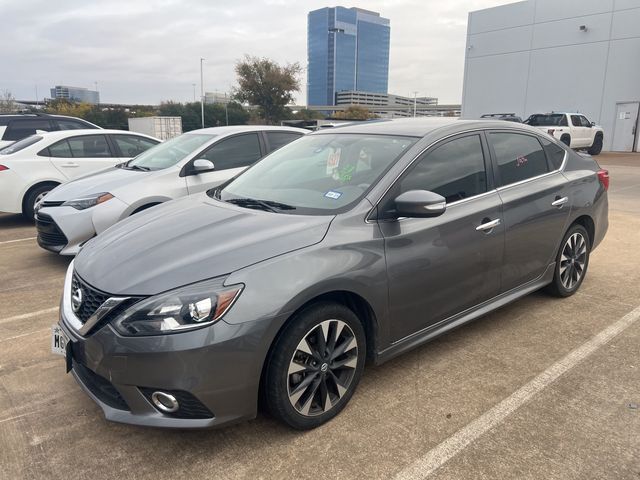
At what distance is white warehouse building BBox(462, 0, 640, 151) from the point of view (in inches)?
1032

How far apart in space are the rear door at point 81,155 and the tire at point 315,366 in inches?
257

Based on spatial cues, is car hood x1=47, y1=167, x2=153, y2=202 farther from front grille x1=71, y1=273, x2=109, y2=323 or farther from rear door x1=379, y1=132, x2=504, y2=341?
rear door x1=379, y1=132, x2=504, y2=341

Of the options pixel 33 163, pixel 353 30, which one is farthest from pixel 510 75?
pixel 353 30

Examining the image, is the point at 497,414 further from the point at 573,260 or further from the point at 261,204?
the point at 573,260

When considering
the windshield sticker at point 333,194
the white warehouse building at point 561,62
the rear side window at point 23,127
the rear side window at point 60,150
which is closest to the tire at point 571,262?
the windshield sticker at point 333,194

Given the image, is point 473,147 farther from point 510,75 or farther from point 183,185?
point 510,75

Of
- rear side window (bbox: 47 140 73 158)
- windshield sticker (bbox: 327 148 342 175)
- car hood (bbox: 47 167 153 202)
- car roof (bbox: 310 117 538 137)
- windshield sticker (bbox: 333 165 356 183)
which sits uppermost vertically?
car roof (bbox: 310 117 538 137)

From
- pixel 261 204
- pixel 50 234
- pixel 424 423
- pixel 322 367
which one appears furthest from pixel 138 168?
pixel 424 423

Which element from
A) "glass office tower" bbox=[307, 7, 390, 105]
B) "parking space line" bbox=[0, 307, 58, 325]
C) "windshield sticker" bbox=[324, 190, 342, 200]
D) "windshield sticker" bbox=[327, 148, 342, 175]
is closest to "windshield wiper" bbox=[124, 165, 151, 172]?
"parking space line" bbox=[0, 307, 58, 325]

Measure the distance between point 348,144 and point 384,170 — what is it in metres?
0.55

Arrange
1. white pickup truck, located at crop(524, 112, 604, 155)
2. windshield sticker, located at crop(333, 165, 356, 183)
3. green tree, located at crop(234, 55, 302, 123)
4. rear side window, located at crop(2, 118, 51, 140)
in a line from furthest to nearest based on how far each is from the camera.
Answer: green tree, located at crop(234, 55, 302, 123)
white pickup truck, located at crop(524, 112, 604, 155)
rear side window, located at crop(2, 118, 51, 140)
windshield sticker, located at crop(333, 165, 356, 183)

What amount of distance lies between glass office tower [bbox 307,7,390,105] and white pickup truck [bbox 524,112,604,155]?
70.8 m

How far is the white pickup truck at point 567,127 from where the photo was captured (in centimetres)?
2033

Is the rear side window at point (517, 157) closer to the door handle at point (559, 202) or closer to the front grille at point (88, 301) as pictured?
the door handle at point (559, 202)
